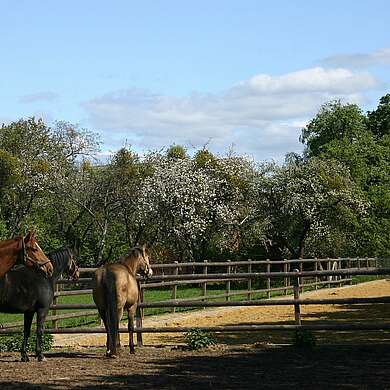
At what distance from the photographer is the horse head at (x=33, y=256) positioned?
1141 centimetres

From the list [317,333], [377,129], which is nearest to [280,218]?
[317,333]

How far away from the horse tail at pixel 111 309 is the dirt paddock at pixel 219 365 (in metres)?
0.30

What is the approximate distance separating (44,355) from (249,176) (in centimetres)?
3046

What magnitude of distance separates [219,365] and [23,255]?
3.30 m

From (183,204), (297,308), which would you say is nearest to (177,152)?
(183,204)

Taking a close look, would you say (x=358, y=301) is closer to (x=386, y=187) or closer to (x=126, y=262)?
(x=126, y=262)

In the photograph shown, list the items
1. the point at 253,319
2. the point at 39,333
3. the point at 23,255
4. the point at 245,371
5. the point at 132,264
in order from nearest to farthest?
the point at 245,371
the point at 23,255
the point at 39,333
the point at 132,264
the point at 253,319

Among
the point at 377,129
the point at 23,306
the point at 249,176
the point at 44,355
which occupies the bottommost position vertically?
the point at 44,355

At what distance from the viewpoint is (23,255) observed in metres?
11.3

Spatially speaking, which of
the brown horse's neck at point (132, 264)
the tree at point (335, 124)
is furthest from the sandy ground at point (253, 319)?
the tree at point (335, 124)

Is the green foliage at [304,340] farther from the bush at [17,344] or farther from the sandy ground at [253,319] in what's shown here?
the bush at [17,344]

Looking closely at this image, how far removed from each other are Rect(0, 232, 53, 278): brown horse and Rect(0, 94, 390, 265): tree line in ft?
84.4

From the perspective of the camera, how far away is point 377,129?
67.9m

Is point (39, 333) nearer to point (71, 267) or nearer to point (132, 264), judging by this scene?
point (71, 267)
